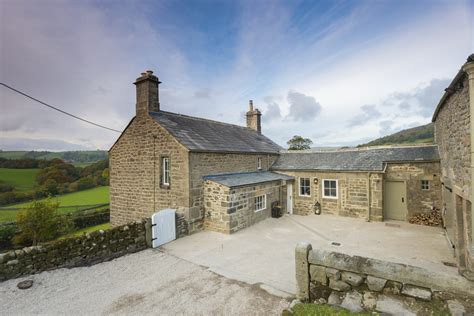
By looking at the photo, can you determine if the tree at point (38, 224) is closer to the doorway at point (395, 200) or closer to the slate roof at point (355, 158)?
the slate roof at point (355, 158)

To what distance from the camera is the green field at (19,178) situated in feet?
109

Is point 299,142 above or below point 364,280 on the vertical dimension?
above

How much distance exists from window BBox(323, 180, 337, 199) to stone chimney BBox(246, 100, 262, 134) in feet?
33.5

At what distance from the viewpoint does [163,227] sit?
995cm

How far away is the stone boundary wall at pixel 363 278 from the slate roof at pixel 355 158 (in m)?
11.4

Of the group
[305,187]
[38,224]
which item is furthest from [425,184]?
[38,224]

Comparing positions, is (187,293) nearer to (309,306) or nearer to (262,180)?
(309,306)

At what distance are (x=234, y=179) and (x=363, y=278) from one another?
30.5 ft

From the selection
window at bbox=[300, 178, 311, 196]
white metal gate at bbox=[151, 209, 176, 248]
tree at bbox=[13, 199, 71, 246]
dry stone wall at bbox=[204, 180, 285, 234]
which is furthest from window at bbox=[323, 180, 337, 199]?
tree at bbox=[13, 199, 71, 246]

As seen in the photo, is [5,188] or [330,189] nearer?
[330,189]

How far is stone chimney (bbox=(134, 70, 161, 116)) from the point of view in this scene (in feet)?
42.1

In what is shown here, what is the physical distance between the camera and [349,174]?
569 inches

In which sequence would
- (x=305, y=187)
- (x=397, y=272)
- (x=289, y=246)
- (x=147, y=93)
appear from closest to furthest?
(x=397, y=272) < (x=289, y=246) < (x=147, y=93) < (x=305, y=187)

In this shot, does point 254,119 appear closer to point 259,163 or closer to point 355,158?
point 259,163
